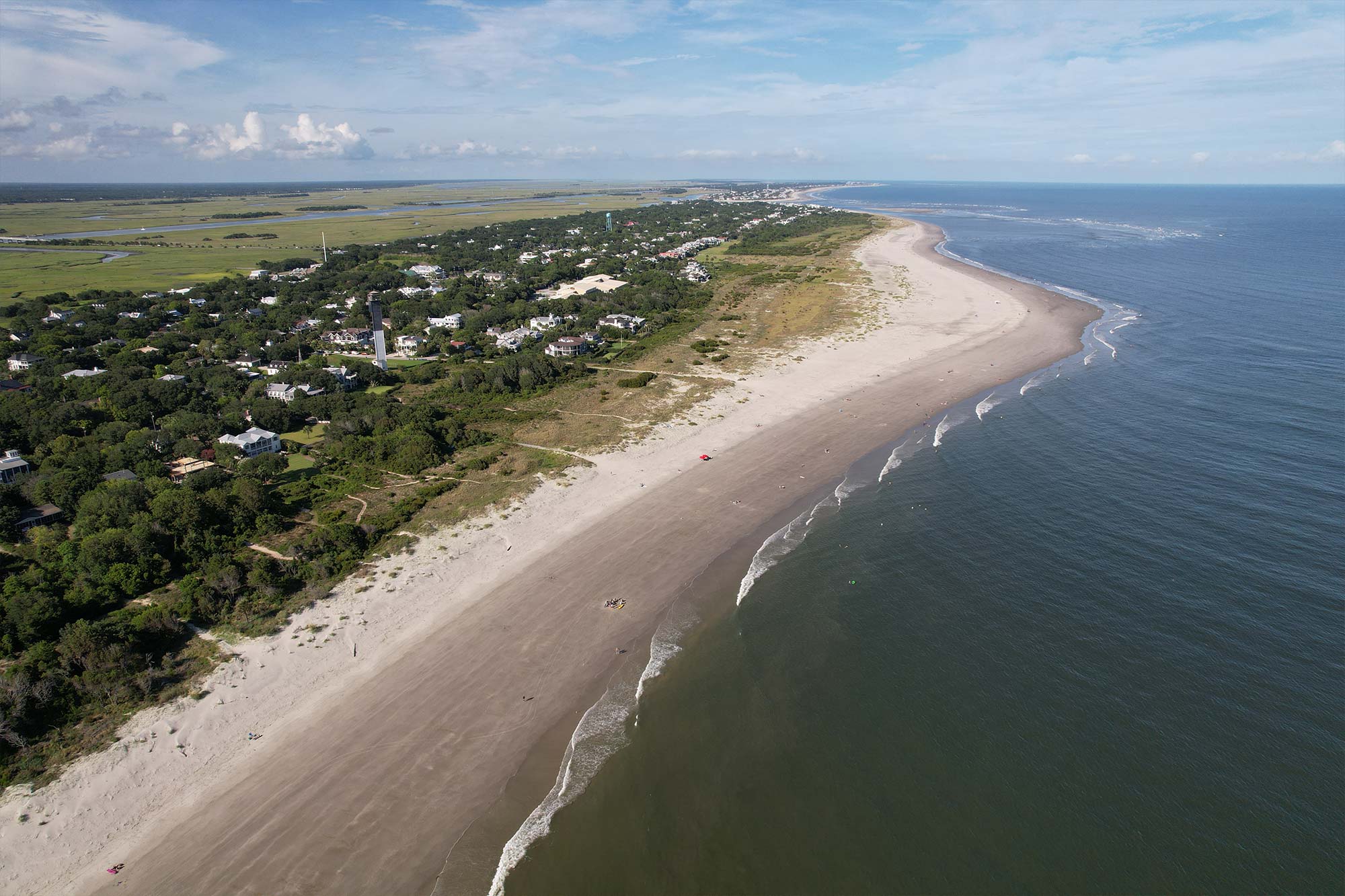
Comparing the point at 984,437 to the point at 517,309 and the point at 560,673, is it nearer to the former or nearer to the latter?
the point at 560,673

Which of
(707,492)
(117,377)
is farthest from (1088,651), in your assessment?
(117,377)

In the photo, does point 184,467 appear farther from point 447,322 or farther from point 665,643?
point 447,322

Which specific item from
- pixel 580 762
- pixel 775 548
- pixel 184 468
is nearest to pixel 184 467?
pixel 184 468

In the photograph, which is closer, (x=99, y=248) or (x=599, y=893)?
(x=599, y=893)

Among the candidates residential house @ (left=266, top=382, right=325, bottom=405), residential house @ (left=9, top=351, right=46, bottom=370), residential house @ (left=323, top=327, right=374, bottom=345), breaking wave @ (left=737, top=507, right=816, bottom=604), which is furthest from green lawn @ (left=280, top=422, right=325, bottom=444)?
residential house @ (left=9, top=351, right=46, bottom=370)

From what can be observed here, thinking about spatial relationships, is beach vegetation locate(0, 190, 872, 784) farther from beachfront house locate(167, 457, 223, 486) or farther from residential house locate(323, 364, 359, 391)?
beachfront house locate(167, 457, 223, 486)

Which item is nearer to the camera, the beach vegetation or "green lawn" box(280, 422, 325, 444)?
the beach vegetation
